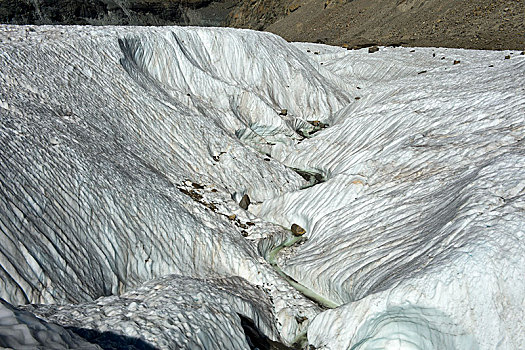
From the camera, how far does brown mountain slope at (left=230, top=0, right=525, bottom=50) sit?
31.4 metres

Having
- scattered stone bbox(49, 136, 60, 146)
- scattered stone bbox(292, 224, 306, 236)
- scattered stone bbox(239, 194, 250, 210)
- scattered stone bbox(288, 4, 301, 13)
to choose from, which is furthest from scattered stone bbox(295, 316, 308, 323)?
scattered stone bbox(288, 4, 301, 13)

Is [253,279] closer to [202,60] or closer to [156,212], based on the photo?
[156,212]

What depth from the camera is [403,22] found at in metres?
42.6

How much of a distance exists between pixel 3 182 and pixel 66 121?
12.5ft

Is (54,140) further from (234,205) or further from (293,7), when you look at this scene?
Result: (293,7)

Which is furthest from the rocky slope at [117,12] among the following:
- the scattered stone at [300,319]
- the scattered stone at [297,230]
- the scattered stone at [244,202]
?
the scattered stone at [300,319]

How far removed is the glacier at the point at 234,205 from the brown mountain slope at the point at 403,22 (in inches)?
598

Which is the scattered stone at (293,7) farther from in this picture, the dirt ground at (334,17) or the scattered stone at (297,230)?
the scattered stone at (297,230)

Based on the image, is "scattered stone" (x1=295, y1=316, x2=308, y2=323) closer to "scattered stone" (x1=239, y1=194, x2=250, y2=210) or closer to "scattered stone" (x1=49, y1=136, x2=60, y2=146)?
"scattered stone" (x1=239, y1=194, x2=250, y2=210)

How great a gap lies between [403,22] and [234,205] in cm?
3615

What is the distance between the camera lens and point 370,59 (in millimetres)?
25281

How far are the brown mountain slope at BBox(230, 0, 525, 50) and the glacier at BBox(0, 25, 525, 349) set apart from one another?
15190mm

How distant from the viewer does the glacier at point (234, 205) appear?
7098 mm

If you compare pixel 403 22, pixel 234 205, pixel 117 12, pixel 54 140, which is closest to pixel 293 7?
pixel 117 12
